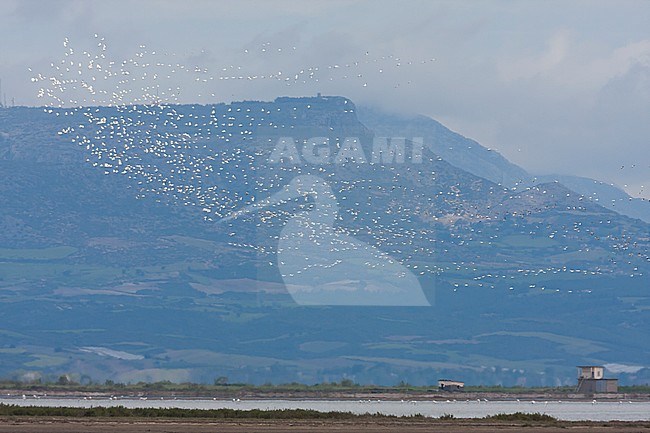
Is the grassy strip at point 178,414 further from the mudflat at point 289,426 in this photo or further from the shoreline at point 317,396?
the shoreline at point 317,396

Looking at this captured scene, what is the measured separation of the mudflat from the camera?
55.1 m

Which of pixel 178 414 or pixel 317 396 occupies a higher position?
pixel 317 396

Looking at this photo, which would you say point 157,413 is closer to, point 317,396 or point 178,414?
point 178,414

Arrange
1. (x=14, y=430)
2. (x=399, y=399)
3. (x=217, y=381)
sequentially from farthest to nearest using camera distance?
(x=217, y=381) → (x=399, y=399) → (x=14, y=430)

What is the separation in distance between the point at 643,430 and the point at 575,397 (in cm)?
7125

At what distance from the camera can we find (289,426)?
195 feet

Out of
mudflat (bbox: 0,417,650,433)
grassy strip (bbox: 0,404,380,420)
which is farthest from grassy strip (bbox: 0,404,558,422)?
mudflat (bbox: 0,417,650,433)

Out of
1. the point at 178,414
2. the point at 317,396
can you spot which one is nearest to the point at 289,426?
the point at 178,414

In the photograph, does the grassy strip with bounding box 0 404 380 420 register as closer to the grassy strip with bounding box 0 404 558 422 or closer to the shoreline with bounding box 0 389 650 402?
the grassy strip with bounding box 0 404 558 422

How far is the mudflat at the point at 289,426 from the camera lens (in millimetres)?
55062

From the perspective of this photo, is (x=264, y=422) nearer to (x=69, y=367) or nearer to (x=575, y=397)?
(x=575, y=397)

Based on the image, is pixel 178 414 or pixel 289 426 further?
pixel 178 414

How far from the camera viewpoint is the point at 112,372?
621 ft

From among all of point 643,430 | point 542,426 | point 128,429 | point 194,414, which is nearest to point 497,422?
point 542,426
